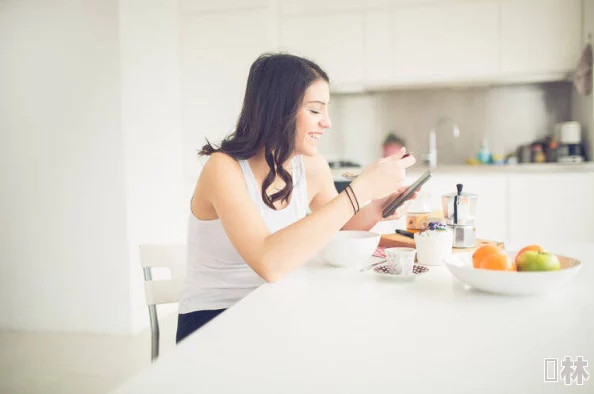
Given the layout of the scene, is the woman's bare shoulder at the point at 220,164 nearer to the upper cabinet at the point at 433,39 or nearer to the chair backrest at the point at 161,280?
the chair backrest at the point at 161,280

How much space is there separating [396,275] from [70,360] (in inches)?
85.2

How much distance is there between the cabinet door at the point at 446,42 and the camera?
377 centimetres

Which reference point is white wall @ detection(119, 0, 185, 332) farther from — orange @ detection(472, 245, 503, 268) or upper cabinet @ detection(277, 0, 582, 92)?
orange @ detection(472, 245, 503, 268)

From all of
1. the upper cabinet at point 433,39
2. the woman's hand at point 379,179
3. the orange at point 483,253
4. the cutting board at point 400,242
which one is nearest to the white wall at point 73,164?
the upper cabinet at point 433,39

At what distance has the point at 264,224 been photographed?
1198mm

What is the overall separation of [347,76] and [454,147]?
118cm

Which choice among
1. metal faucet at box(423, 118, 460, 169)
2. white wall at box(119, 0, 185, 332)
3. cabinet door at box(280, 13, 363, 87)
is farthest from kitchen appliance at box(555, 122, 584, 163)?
white wall at box(119, 0, 185, 332)

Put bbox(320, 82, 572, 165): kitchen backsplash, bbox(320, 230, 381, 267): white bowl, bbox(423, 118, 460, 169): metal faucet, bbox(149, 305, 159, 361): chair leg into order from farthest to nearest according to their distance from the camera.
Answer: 1. bbox(423, 118, 460, 169): metal faucet
2. bbox(320, 82, 572, 165): kitchen backsplash
3. bbox(149, 305, 159, 361): chair leg
4. bbox(320, 230, 381, 267): white bowl

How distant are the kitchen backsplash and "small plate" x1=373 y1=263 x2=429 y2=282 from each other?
3.34m

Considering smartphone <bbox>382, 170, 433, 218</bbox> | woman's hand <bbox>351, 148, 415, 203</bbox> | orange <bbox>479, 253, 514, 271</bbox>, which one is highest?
woman's hand <bbox>351, 148, 415, 203</bbox>

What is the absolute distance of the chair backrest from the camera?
1473mm

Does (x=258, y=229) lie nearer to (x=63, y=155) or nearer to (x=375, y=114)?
(x=63, y=155)

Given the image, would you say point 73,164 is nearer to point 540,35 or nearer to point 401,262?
point 401,262

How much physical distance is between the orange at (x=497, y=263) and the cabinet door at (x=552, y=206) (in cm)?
259
